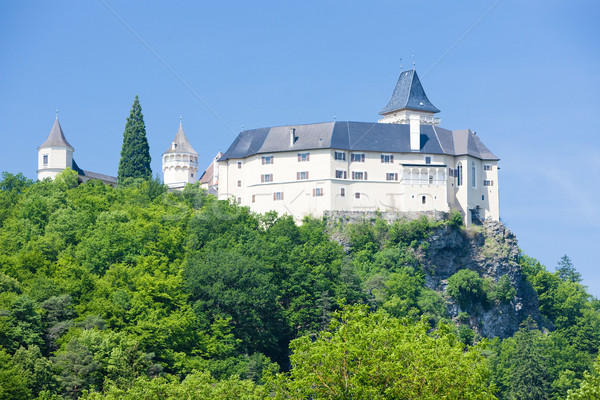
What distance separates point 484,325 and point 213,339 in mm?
32229

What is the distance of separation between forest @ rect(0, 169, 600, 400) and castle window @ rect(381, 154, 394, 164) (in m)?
6.37

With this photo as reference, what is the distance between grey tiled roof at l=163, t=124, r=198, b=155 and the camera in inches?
5487

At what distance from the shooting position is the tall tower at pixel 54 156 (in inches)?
4833

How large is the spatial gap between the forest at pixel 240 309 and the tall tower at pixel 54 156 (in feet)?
35.8

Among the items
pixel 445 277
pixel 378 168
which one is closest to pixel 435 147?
pixel 378 168

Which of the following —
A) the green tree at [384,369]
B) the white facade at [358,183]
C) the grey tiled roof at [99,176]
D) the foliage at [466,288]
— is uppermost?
the grey tiled roof at [99,176]

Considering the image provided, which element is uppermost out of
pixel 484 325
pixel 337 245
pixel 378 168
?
pixel 378 168

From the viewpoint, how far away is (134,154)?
11488 centimetres

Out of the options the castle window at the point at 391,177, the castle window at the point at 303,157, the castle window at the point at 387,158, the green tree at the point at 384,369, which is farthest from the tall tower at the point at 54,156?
the green tree at the point at 384,369

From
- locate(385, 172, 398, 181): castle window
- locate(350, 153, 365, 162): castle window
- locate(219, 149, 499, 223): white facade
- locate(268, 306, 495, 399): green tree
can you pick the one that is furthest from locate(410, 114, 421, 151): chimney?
locate(268, 306, 495, 399): green tree

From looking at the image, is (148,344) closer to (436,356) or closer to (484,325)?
(436,356)

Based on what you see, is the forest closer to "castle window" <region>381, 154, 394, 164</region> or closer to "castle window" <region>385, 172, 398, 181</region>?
Result: "castle window" <region>385, 172, 398, 181</region>

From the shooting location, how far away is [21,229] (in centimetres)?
9431

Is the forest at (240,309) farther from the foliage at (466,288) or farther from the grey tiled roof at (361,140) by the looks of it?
the grey tiled roof at (361,140)
